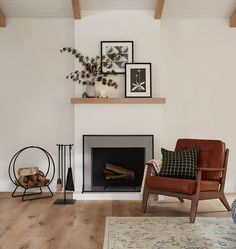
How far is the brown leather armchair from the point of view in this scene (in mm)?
4023

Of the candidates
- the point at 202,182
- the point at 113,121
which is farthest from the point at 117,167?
the point at 202,182

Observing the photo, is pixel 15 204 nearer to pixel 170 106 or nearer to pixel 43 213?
pixel 43 213

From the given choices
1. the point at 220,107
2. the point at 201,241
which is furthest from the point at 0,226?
the point at 220,107

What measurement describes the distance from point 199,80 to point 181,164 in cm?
191

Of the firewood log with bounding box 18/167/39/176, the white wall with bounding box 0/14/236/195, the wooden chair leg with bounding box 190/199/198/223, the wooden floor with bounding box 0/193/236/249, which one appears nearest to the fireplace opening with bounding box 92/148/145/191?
the wooden floor with bounding box 0/193/236/249

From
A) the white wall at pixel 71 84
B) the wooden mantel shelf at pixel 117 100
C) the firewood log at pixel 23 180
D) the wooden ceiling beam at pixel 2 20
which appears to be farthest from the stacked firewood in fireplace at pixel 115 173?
the wooden ceiling beam at pixel 2 20

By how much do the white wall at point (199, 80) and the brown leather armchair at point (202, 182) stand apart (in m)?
1.14

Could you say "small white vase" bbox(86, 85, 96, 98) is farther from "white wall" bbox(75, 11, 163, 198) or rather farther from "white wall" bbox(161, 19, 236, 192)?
"white wall" bbox(161, 19, 236, 192)

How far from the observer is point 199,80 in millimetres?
5785

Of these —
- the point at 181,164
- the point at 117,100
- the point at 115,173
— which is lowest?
the point at 115,173

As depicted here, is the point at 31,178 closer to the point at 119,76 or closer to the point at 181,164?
the point at 119,76

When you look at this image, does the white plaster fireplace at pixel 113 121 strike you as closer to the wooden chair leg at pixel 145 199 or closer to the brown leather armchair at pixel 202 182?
the brown leather armchair at pixel 202 182

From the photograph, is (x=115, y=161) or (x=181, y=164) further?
(x=115, y=161)

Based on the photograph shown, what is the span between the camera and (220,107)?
19.0 feet
